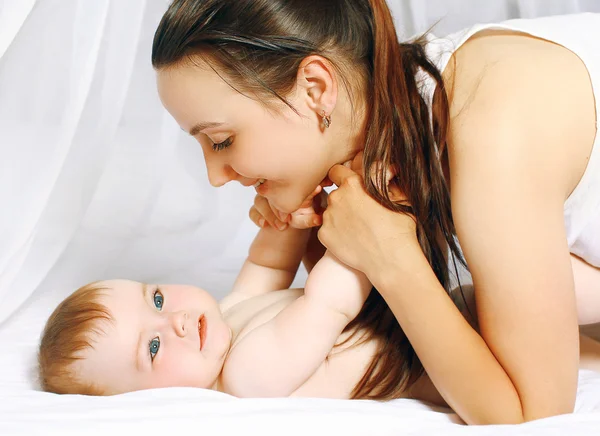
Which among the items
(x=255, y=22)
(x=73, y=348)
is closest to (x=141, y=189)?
(x=73, y=348)

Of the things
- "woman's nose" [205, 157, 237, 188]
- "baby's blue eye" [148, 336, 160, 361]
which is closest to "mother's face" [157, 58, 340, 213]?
"woman's nose" [205, 157, 237, 188]

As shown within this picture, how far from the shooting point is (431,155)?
4.67ft

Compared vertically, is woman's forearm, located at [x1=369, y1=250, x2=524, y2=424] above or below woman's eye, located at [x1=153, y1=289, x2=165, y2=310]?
below

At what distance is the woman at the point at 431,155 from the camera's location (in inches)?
50.4

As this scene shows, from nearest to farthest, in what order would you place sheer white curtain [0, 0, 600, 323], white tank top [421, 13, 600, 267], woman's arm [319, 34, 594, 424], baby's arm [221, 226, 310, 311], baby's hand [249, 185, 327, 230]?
woman's arm [319, 34, 594, 424] < white tank top [421, 13, 600, 267] < baby's hand [249, 185, 327, 230] < baby's arm [221, 226, 310, 311] < sheer white curtain [0, 0, 600, 323]

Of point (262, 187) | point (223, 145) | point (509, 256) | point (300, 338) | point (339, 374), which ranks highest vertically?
point (223, 145)

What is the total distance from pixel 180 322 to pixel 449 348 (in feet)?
1.59

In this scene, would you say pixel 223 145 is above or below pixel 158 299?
above

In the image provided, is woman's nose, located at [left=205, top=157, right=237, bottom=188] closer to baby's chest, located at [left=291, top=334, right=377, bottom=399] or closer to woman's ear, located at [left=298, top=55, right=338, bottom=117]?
woman's ear, located at [left=298, top=55, right=338, bottom=117]

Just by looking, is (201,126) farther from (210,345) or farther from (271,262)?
(271,262)

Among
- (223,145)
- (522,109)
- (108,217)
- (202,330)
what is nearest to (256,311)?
(202,330)

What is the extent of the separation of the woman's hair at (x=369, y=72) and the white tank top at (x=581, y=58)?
4 centimetres

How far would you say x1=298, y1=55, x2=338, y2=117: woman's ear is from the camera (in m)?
1.39

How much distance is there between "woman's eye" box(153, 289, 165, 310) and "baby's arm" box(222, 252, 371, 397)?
186 mm
